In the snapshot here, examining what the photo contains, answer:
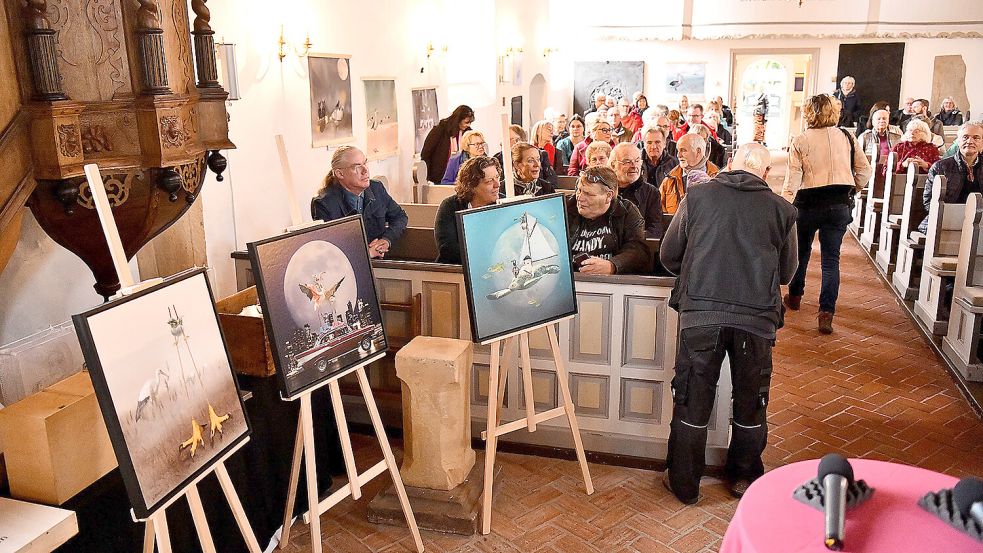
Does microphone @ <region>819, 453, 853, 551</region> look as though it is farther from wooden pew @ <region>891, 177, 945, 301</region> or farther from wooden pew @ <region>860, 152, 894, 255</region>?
wooden pew @ <region>860, 152, 894, 255</region>

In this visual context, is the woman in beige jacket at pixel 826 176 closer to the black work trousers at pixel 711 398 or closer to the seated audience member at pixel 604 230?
the seated audience member at pixel 604 230

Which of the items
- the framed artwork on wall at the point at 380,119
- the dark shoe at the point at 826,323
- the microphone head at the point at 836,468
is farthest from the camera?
the framed artwork on wall at the point at 380,119

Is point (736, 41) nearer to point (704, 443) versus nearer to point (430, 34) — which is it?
point (430, 34)

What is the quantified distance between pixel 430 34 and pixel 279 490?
23.8 feet

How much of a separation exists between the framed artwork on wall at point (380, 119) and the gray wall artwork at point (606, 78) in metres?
10.9

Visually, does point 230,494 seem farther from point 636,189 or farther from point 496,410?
point 636,189

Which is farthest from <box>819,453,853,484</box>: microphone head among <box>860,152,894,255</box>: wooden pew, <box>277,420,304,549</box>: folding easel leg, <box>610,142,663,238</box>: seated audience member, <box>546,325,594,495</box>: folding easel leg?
<box>860,152,894,255</box>: wooden pew

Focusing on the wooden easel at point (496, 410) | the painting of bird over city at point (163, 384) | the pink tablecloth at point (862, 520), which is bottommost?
the wooden easel at point (496, 410)

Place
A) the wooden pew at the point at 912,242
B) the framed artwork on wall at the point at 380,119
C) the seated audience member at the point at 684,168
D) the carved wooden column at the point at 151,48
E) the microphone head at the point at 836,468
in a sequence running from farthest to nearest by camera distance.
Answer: the framed artwork on wall at the point at 380,119
the wooden pew at the point at 912,242
the seated audience member at the point at 684,168
the carved wooden column at the point at 151,48
the microphone head at the point at 836,468

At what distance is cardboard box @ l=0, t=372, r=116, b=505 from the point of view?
8.29ft

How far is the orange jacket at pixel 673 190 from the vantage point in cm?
624

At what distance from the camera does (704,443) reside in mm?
4031

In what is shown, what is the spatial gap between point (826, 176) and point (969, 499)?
4440 millimetres

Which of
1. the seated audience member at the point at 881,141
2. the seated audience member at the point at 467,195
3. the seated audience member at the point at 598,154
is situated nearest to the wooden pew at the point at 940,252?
the seated audience member at the point at 598,154
